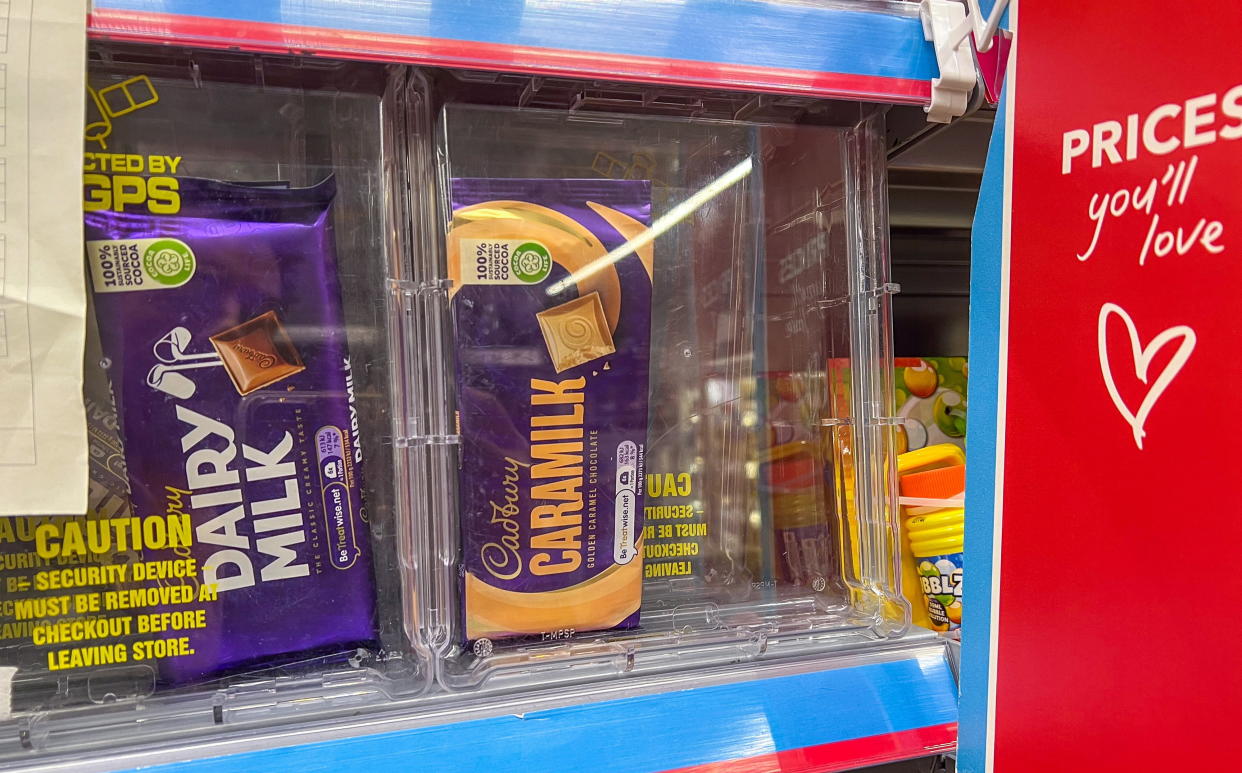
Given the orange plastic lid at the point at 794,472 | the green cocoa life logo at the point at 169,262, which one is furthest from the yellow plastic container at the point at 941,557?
the green cocoa life logo at the point at 169,262

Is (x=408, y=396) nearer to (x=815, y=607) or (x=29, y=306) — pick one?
(x=29, y=306)

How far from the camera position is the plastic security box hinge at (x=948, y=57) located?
29.2 inches

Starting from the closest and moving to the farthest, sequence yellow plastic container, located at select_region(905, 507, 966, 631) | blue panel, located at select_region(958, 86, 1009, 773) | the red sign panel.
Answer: the red sign panel, blue panel, located at select_region(958, 86, 1009, 773), yellow plastic container, located at select_region(905, 507, 966, 631)

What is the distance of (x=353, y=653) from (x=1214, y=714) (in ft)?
2.20

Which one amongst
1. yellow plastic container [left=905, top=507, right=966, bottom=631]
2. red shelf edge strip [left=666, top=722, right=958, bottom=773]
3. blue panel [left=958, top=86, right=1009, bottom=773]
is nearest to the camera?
blue panel [left=958, top=86, right=1009, bottom=773]

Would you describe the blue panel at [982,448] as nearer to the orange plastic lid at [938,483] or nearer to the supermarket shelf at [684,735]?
the supermarket shelf at [684,735]

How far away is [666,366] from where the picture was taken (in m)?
0.93

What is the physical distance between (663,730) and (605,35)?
2.03ft

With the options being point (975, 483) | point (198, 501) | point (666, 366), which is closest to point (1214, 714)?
point (975, 483)

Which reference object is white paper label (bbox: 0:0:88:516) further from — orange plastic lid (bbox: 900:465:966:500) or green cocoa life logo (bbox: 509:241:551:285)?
orange plastic lid (bbox: 900:465:966:500)

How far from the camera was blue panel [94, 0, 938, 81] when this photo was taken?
2.01 feet

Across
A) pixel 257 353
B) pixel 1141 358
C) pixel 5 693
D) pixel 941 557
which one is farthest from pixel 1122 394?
pixel 5 693

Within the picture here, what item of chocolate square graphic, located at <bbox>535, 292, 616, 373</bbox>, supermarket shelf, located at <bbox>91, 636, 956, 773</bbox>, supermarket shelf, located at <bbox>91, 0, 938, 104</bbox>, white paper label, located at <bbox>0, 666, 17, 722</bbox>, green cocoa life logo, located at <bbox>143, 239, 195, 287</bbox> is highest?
supermarket shelf, located at <bbox>91, 0, 938, 104</bbox>

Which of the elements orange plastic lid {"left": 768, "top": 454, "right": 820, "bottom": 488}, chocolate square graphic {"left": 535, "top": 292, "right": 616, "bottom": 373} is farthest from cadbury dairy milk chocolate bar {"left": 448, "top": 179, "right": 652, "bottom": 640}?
orange plastic lid {"left": 768, "top": 454, "right": 820, "bottom": 488}
